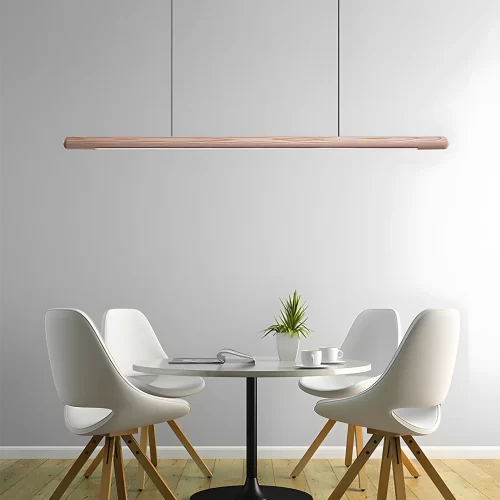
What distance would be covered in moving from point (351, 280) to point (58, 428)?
1.84m

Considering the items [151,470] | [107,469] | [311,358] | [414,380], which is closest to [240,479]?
[151,470]

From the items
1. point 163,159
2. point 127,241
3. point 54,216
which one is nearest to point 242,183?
point 163,159

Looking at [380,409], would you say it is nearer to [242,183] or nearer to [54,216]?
[242,183]

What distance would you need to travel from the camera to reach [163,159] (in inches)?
166

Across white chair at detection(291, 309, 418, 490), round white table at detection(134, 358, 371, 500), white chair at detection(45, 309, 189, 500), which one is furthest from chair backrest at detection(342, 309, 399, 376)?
white chair at detection(45, 309, 189, 500)

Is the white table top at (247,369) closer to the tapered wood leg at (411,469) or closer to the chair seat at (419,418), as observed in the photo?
the chair seat at (419,418)

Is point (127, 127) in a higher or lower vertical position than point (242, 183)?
higher

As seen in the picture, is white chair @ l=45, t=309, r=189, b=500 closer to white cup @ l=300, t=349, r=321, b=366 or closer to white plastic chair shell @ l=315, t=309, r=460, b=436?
white cup @ l=300, t=349, r=321, b=366

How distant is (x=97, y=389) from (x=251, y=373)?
1.92 ft

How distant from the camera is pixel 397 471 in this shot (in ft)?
9.06

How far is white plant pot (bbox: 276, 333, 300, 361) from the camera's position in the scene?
125 inches

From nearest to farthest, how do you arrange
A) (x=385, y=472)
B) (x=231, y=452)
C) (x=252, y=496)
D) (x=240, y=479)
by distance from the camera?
(x=385, y=472) < (x=252, y=496) < (x=240, y=479) < (x=231, y=452)

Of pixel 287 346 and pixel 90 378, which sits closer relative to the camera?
pixel 90 378

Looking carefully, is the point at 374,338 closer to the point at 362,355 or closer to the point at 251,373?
the point at 362,355
